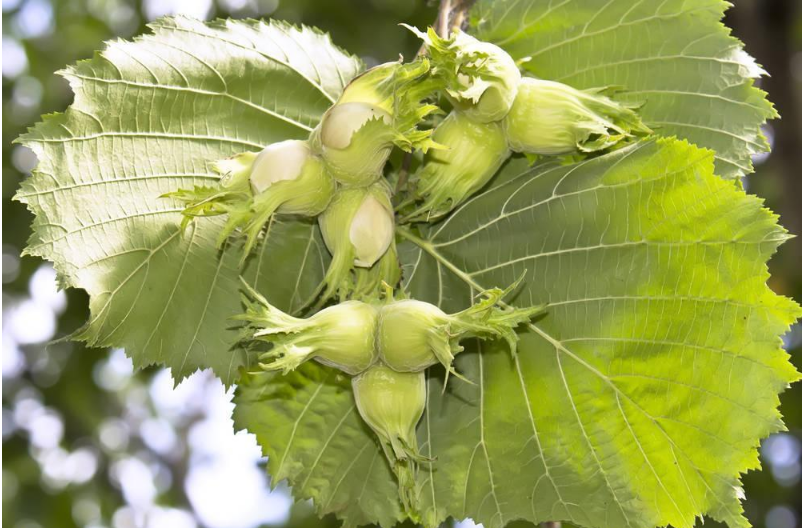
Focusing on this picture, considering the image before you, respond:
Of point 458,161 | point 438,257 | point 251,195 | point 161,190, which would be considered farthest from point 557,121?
point 161,190

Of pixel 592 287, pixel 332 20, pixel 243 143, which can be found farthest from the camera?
pixel 332 20

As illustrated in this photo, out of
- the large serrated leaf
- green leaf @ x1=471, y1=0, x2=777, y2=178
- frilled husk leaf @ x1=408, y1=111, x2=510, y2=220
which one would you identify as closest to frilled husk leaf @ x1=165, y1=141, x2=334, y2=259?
frilled husk leaf @ x1=408, y1=111, x2=510, y2=220

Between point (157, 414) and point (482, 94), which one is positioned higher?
point (157, 414)

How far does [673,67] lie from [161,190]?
2.69 ft

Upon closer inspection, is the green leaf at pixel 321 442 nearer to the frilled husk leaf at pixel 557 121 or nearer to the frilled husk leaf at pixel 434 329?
the frilled husk leaf at pixel 434 329

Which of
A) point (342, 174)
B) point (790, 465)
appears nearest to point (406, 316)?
point (342, 174)

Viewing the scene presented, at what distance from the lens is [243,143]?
1.41m

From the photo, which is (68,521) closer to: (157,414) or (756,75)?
(157,414)

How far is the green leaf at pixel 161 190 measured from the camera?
1.28 meters

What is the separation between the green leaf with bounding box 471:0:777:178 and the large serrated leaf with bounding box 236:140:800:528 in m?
0.21

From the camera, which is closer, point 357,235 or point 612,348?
point 357,235

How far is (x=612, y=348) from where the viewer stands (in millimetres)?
1286

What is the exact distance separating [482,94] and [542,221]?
25 centimetres

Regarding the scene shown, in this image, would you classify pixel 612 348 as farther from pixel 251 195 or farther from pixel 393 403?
pixel 251 195
